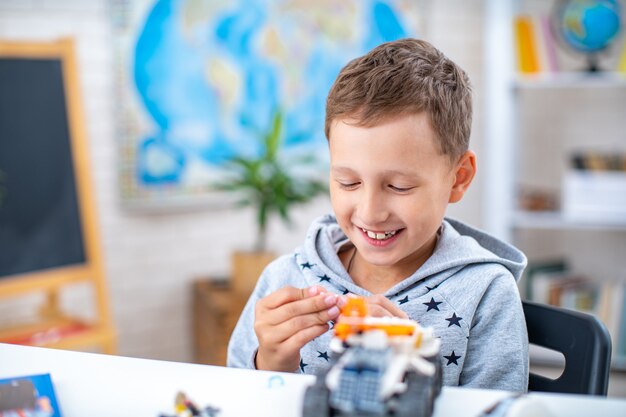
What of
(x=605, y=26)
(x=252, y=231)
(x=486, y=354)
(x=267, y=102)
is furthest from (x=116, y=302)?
(x=605, y=26)

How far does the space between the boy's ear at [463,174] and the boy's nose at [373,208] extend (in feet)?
0.59

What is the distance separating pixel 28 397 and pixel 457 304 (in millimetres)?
629

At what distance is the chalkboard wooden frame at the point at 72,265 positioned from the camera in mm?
2463

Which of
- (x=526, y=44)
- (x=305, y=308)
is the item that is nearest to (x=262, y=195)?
(x=526, y=44)

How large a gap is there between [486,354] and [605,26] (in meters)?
2.60

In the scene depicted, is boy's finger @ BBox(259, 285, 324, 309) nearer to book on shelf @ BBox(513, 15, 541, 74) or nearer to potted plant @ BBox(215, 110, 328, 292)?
potted plant @ BBox(215, 110, 328, 292)

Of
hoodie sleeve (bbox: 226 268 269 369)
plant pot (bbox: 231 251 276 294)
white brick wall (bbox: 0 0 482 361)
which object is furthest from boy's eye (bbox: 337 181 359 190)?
white brick wall (bbox: 0 0 482 361)

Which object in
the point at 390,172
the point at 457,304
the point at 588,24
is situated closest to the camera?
the point at 390,172

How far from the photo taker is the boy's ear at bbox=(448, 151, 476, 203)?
3.85ft

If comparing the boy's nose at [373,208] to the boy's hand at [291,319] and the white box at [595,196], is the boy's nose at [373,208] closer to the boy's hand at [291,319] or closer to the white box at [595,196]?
the boy's hand at [291,319]

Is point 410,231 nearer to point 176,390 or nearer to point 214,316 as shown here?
point 176,390

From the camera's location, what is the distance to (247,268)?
2857 mm

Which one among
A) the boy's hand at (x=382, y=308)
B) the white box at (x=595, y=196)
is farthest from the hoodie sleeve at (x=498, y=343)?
the white box at (x=595, y=196)

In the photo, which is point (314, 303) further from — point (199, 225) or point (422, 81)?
point (199, 225)
